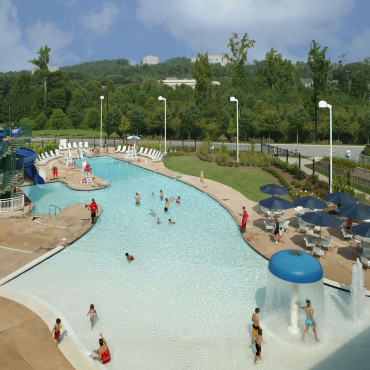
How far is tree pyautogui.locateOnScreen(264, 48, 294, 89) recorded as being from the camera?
253 feet

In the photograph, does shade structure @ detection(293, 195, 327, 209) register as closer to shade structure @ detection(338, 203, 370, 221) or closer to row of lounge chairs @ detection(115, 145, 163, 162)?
shade structure @ detection(338, 203, 370, 221)

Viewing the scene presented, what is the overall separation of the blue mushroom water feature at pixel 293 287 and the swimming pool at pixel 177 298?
1.35ft

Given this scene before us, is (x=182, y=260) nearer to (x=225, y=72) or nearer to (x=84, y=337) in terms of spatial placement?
(x=84, y=337)

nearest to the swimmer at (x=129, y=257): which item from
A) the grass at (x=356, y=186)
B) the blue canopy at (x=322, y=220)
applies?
the blue canopy at (x=322, y=220)

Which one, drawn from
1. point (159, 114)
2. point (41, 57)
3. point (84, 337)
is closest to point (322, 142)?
point (159, 114)

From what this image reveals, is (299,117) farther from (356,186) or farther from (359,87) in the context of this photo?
(359,87)

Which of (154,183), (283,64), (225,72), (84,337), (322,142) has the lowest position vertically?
(84,337)

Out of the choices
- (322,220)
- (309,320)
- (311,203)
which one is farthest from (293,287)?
(311,203)

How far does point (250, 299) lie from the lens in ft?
39.1

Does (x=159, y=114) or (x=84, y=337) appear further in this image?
(x=159, y=114)

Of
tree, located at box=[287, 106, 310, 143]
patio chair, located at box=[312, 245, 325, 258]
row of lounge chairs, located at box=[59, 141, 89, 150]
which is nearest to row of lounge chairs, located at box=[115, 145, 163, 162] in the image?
row of lounge chairs, located at box=[59, 141, 89, 150]

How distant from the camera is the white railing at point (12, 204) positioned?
19.2 m

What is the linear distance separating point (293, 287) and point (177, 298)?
3.96 meters

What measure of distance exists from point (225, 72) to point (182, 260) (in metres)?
184
